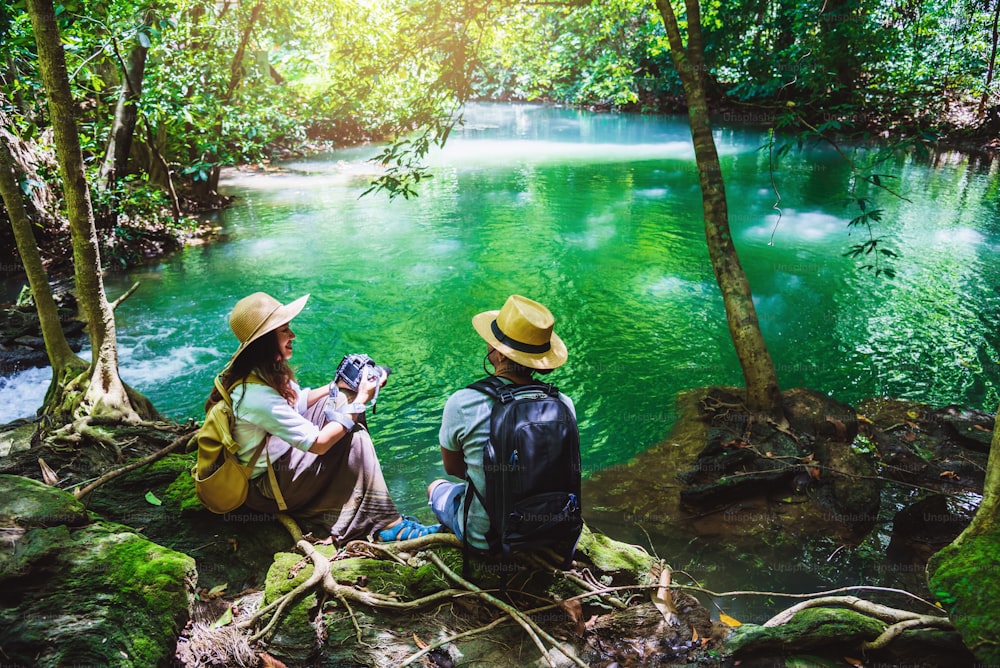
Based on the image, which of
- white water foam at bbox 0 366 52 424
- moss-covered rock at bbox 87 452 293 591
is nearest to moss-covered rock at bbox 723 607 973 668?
moss-covered rock at bbox 87 452 293 591

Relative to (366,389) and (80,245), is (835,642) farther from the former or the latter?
(80,245)

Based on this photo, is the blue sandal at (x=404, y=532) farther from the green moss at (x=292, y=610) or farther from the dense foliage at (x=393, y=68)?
the dense foliage at (x=393, y=68)

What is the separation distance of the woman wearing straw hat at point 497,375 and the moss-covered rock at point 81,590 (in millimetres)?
1330

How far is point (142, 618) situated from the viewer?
2.51 metres

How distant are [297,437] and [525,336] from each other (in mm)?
1381

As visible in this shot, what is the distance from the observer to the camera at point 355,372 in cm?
382

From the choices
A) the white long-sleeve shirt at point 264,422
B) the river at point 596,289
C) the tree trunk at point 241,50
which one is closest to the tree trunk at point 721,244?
the river at point 596,289

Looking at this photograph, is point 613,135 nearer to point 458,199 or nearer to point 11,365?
point 458,199

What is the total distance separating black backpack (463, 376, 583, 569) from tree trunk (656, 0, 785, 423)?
152 inches

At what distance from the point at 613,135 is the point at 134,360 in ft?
83.2

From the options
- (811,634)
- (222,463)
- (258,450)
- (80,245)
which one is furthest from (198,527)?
(811,634)

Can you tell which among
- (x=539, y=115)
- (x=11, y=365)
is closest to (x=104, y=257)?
(x=11, y=365)

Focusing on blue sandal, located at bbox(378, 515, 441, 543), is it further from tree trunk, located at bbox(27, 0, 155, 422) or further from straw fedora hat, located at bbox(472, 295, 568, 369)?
tree trunk, located at bbox(27, 0, 155, 422)

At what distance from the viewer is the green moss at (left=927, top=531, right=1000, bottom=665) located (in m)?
2.13
